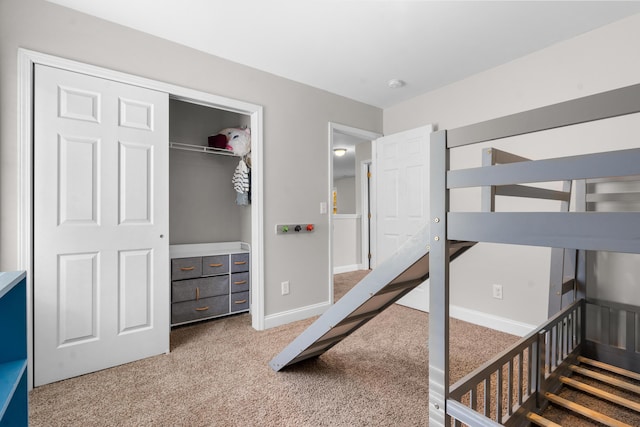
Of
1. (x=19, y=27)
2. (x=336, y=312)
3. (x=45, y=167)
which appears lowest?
(x=336, y=312)

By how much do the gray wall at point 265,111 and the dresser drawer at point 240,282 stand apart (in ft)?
1.76

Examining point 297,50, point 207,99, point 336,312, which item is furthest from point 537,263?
point 207,99

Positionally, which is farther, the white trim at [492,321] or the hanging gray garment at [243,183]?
the hanging gray garment at [243,183]

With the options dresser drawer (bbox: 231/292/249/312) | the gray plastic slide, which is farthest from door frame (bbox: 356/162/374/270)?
the gray plastic slide

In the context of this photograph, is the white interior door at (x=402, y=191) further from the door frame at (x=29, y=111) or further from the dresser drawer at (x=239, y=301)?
the door frame at (x=29, y=111)

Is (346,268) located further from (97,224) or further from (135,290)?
(97,224)

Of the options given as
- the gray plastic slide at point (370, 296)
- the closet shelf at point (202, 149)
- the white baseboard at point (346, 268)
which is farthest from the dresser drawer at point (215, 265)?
the white baseboard at point (346, 268)

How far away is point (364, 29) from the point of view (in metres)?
2.18

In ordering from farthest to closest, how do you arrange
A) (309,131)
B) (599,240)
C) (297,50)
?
(309,131)
(297,50)
(599,240)

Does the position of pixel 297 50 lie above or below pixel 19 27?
above

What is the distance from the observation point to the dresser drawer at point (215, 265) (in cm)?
300

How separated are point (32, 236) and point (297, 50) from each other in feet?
7.30

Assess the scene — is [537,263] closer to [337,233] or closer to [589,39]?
[589,39]

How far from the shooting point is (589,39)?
221 cm
